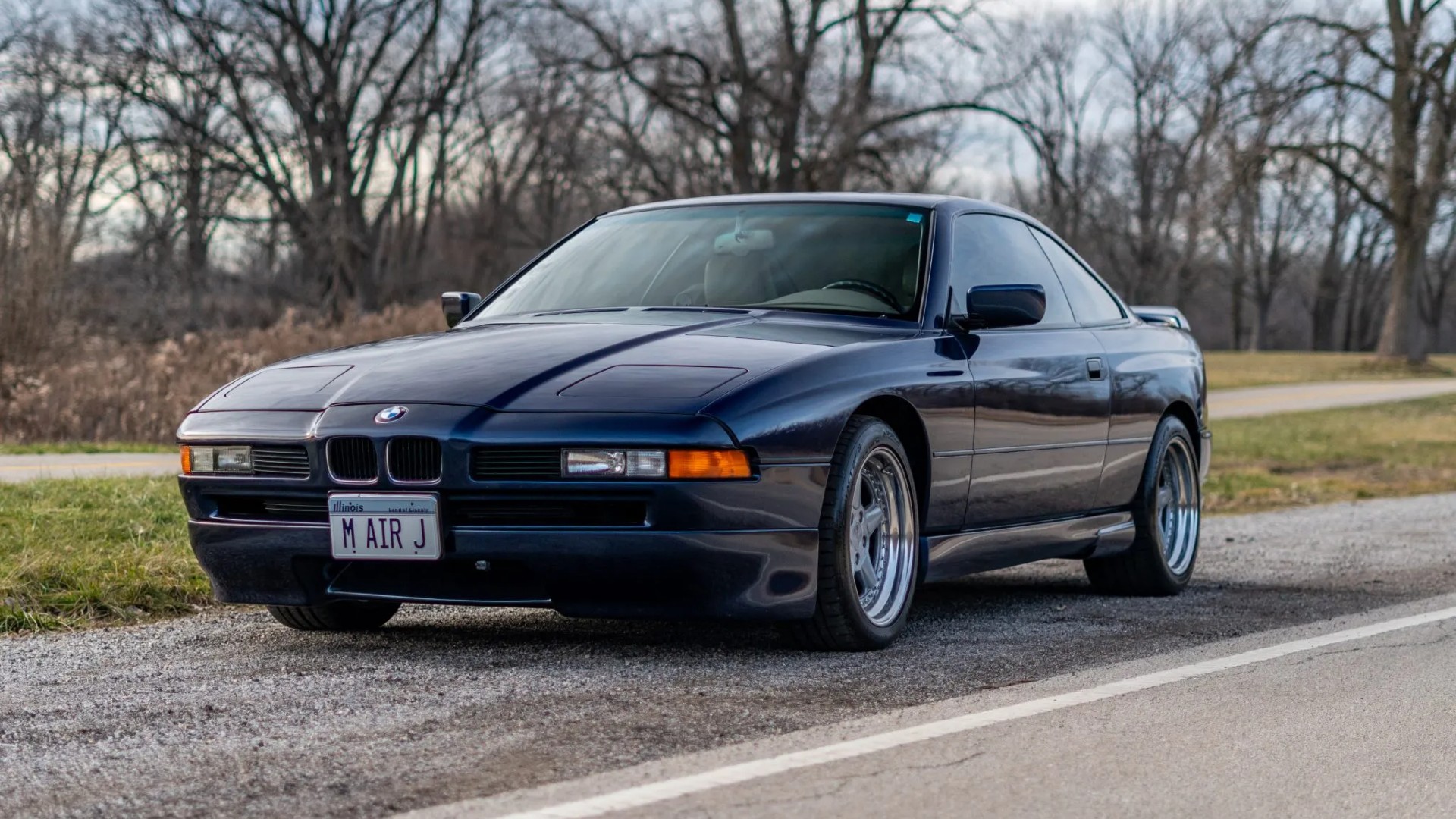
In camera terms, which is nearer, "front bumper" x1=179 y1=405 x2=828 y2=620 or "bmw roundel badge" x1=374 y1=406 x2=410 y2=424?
"front bumper" x1=179 y1=405 x2=828 y2=620

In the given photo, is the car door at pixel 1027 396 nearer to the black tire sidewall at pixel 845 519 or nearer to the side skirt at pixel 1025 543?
the side skirt at pixel 1025 543

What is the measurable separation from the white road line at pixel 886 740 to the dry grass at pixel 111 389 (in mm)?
9663

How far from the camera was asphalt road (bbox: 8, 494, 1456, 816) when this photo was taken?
3551 millimetres

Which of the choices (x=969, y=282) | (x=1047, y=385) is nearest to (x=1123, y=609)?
(x=1047, y=385)

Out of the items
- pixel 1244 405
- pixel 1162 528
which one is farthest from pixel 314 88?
pixel 1162 528

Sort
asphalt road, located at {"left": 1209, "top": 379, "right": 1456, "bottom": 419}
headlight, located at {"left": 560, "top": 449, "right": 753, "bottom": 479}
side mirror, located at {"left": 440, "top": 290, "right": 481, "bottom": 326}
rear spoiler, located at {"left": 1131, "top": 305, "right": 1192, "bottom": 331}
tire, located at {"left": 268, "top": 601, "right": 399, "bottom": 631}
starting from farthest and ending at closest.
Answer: asphalt road, located at {"left": 1209, "top": 379, "right": 1456, "bottom": 419}
rear spoiler, located at {"left": 1131, "top": 305, "right": 1192, "bottom": 331}
side mirror, located at {"left": 440, "top": 290, "right": 481, "bottom": 326}
tire, located at {"left": 268, "top": 601, "right": 399, "bottom": 631}
headlight, located at {"left": 560, "top": 449, "right": 753, "bottom": 479}

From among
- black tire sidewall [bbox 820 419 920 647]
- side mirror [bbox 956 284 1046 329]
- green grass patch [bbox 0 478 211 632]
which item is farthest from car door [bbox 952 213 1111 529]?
green grass patch [bbox 0 478 211 632]

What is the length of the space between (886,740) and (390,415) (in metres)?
1.76

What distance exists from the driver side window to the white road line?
1606 mm

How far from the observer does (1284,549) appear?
30.5ft

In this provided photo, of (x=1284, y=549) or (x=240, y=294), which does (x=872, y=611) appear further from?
(x=240, y=294)

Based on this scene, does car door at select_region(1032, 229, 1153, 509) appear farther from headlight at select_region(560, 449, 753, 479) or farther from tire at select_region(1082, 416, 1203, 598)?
headlight at select_region(560, 449, 753, 479)

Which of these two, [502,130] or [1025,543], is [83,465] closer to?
[1025,543]

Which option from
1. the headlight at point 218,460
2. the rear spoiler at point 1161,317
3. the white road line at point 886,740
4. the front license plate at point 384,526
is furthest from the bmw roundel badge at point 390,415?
the rear spoiler at point 1161,317
